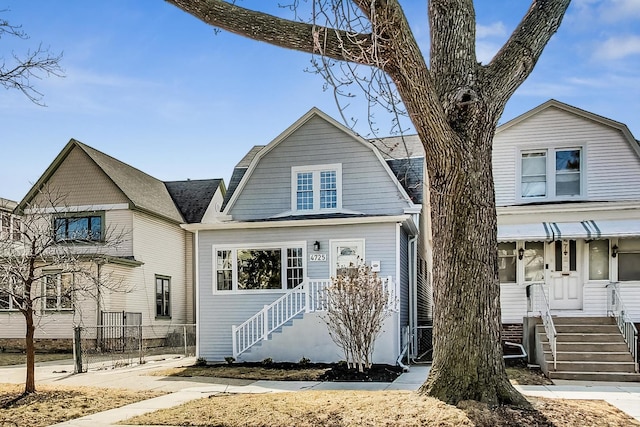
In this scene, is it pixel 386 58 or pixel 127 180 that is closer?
pixel 386 58

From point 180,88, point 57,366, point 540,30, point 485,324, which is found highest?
point 180,88

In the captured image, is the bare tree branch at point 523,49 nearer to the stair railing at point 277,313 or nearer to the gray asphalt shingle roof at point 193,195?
the stair railing at point 277,313

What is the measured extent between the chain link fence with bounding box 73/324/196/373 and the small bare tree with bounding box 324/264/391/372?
6.27 meters

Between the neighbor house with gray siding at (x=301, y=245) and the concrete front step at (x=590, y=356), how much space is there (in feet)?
12.5

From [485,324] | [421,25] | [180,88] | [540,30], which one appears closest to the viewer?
[485,324]

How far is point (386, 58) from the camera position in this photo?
6930 millimetres

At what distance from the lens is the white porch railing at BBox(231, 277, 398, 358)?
47.3 ft

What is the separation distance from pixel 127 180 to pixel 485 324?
18.6m

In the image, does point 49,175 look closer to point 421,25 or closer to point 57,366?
point 57,366

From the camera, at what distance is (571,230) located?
14.0 metres

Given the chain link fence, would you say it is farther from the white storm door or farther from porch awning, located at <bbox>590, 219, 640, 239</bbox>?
porch awning, located at <bbox>590, 219, 640, 239</bbox>

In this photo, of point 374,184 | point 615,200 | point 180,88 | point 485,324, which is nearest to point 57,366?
point 180,88

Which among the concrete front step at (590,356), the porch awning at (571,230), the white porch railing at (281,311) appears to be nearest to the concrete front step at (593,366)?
the concrete front step at (590,356)

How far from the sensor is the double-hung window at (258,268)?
1559 cm
